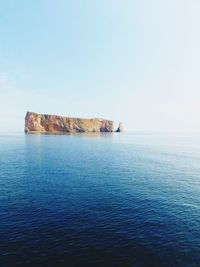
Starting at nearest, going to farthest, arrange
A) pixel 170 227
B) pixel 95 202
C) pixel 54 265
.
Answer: pixel 54 265, pixel 170 227, pixel 95 202

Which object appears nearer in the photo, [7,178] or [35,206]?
[35,206]

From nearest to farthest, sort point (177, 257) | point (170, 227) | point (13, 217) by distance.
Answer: point (177, 257) → point (170, 227) → point (13, 217)

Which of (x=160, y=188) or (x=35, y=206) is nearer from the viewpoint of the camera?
(x=35, y=206)

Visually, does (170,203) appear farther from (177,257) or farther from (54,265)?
(54,265)

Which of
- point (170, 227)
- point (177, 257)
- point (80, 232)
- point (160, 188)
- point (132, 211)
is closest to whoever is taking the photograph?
point (177, 257)

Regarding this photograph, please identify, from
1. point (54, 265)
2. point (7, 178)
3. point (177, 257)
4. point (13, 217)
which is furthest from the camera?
point (7, 178)

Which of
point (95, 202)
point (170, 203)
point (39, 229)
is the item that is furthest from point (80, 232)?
point (170, 203)

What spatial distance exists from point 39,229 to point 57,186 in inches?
833

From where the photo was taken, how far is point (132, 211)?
37.5 metres

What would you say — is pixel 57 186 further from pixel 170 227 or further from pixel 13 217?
pixel 170 227

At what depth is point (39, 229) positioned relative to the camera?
30.6 meters

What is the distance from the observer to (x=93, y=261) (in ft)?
77.9

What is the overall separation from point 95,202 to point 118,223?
369 inches

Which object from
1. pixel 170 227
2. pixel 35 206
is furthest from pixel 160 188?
pixel 35 206
